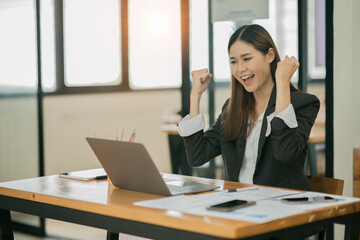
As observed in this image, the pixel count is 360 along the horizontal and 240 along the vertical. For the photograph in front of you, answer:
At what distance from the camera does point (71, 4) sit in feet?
16.6

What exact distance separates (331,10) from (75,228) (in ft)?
8.51

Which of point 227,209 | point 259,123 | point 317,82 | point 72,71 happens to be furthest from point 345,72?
point 72,71

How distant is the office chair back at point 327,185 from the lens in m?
2.42

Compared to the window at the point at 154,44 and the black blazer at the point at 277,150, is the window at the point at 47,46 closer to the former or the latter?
the window at the point at 154,44

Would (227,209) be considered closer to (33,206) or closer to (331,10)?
(33,206)

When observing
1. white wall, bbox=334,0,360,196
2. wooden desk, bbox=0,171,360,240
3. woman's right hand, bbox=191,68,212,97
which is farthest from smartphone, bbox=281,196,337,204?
white wall, bbox=334,0,360,196

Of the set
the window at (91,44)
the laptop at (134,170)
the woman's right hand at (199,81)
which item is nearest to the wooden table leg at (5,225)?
the laptop at (134,170)

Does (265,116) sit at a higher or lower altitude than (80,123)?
higher

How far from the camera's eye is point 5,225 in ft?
8.27

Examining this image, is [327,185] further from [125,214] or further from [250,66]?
[125,214]

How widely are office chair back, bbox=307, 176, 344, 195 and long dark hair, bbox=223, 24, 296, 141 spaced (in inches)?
15.3

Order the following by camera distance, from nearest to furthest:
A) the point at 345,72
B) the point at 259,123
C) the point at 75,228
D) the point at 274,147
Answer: the point at 274,147 → the point at 259,123 → the point at 345,72 → the point at 75,228

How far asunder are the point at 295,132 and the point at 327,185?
0.80 feet

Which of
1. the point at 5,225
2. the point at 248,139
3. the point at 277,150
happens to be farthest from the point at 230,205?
the point at 5,225
